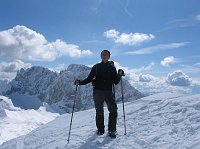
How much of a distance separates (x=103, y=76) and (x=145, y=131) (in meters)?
2.37

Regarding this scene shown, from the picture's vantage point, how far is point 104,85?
12.3 meters

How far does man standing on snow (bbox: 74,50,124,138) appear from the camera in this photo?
12.2 metres

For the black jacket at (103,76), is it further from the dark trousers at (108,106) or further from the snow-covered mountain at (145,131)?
the snow-covered mountain at (145,131)

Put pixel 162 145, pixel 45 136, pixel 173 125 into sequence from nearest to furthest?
pixel 162 145
pixel 173 125
pixel 45 136

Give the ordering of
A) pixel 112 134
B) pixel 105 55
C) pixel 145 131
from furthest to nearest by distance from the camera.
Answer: pixel 105 55, pixel 145 131, pixel 112 134

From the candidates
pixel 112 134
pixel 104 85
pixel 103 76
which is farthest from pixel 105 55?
pixel 112 134

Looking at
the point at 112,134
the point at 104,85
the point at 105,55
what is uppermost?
the point at 105,55

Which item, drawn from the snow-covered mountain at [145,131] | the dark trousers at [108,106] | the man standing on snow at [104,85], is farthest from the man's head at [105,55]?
the snow-covered mountain at [145,131]

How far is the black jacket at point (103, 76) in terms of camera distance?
40.1 feet

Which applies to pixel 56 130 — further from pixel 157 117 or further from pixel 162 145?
pixel 162 145

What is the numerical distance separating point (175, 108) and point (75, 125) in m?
4.47

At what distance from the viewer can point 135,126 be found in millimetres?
13047

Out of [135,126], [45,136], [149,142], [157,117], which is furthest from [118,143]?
[45,136]

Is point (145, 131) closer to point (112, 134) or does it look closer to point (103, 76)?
point (112, 134)
